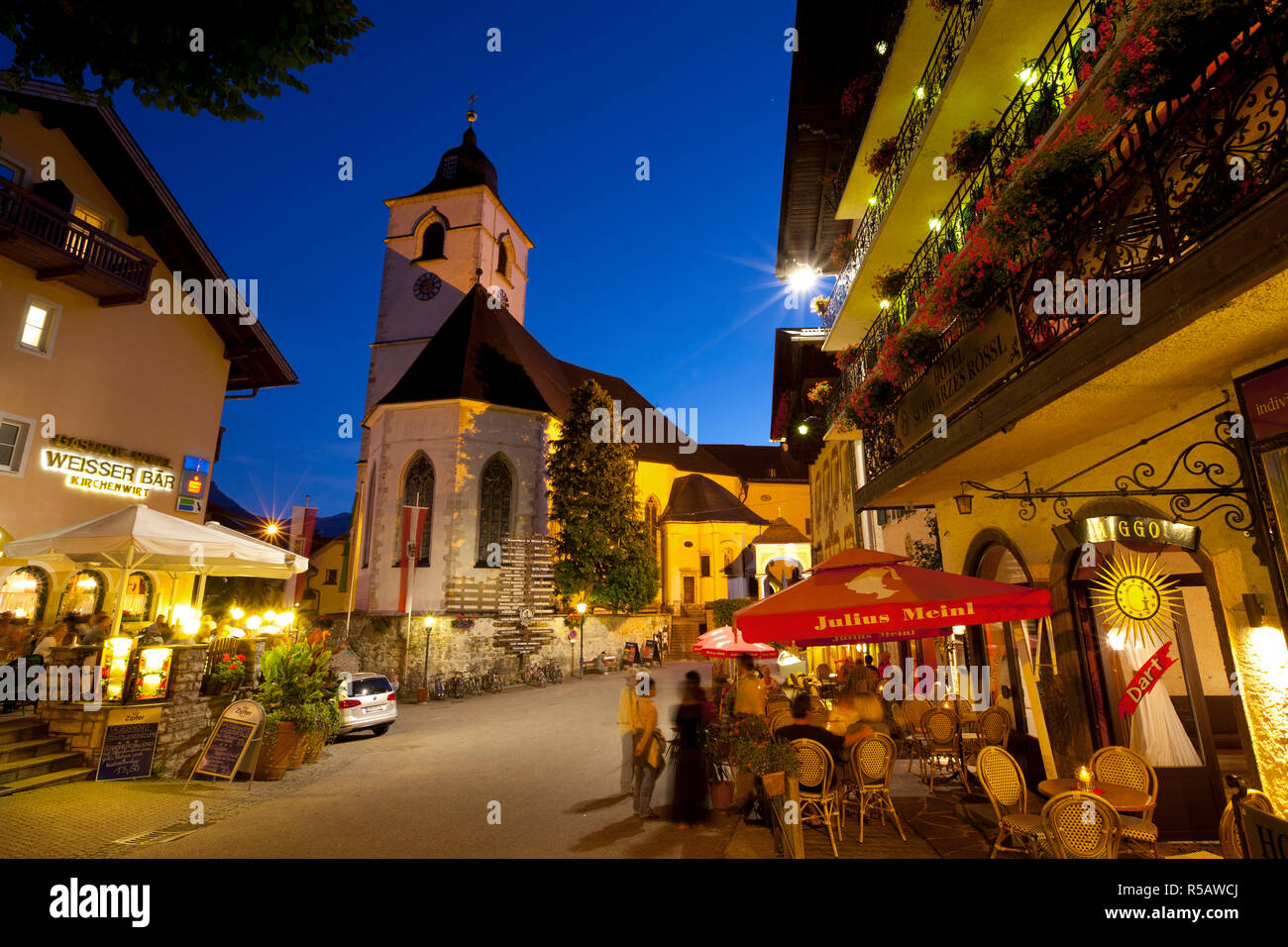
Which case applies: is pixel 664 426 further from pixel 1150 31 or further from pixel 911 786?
pixel 1150 31

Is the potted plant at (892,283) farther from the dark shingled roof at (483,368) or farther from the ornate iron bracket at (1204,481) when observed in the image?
the dark shingled roof at (483,368)

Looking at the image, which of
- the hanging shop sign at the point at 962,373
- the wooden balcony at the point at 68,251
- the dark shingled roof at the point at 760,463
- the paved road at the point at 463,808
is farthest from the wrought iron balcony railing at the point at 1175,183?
the dark shingled roof at the point at 760,463

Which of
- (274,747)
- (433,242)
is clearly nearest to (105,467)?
(274,747)

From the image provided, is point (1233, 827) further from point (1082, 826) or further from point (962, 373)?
point (962, 373)

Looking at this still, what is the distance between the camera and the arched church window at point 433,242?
3688cm

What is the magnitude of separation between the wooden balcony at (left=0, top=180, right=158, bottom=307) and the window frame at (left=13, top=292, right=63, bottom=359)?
0.57m

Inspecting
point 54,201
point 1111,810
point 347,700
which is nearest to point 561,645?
point 347,700

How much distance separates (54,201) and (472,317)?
17855 mm

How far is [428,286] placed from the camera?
36281mm

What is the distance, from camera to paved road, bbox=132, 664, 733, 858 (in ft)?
20.6

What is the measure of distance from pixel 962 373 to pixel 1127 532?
2.22 metres

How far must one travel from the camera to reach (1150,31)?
4.11 meters

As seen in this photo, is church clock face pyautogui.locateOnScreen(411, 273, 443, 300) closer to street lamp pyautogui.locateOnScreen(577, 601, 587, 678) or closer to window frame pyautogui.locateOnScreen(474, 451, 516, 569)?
window frame pyautogui.locateOnScreen(474, 451, 516, 569)

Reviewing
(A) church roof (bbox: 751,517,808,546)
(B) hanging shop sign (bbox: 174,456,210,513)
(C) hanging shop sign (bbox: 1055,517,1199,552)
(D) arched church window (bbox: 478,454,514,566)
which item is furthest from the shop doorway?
(A) church roof (bbox: 751,517,808,546)
